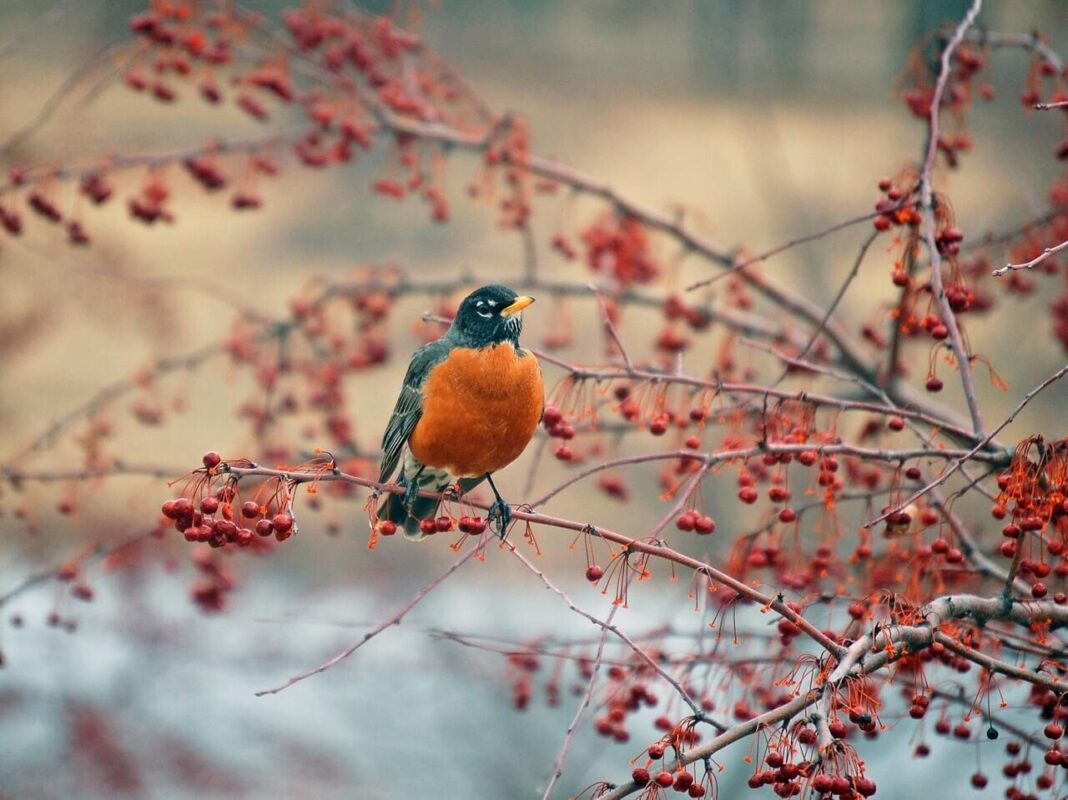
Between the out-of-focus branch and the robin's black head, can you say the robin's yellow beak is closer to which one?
the robin's black head

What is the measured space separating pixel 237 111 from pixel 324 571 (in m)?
3.21

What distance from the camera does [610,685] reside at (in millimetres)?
2863

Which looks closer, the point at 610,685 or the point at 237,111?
the point at 610,685

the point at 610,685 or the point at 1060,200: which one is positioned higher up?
the point at 1060,200

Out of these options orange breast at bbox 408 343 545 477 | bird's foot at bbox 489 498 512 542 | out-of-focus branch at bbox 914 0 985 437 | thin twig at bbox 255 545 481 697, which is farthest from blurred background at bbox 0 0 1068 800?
thin twig at bbox 255 545 481 697

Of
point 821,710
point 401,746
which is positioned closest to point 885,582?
point 821,710

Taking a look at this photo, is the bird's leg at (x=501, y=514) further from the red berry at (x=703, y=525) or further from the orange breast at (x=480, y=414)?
the red berry at (x=703, y=525)

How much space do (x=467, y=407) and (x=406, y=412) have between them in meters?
0.19

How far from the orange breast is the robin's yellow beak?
0.14 metres

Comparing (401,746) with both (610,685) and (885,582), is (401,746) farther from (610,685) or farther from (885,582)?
(885,582)

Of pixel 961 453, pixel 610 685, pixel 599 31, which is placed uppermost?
pixel 599 31

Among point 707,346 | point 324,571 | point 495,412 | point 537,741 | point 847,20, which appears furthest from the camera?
point 707,346

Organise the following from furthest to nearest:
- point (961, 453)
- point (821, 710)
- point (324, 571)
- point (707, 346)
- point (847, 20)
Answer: point (707, 346)
point (847, 20)
point (324, 571)
point (961, 453)
point (821, 710)

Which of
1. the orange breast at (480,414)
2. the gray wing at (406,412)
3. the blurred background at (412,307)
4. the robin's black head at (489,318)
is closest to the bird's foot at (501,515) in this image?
the orange breast at (480,414)
